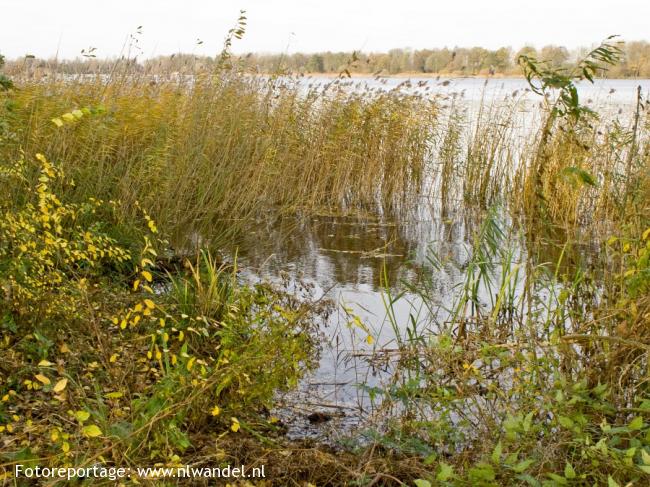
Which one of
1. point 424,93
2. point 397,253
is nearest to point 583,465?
point 397,253

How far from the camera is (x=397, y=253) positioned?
6.87 meters

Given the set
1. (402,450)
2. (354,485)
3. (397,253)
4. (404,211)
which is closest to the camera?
(354,485)

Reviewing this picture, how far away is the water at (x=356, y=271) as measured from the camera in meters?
3.73

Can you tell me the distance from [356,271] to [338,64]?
3.01m

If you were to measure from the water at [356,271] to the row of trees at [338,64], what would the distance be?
0.23m

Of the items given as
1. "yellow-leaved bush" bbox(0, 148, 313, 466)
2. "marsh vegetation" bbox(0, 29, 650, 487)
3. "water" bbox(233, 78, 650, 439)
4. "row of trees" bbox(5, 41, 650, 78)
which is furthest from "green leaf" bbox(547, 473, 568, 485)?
"row of trees" bbox(5, 41, 650, 78)

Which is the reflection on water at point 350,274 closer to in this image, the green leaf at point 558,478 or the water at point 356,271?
the water at point 356,271

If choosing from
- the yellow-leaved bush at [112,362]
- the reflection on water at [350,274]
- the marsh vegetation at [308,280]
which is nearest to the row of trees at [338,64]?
the marsh vegetation at [308,280]

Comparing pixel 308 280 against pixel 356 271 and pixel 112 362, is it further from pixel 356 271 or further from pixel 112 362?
pixel 112 362

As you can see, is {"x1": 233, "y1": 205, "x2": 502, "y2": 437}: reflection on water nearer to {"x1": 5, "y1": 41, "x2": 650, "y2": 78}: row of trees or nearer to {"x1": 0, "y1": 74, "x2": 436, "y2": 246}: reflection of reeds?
{"x1": 0, "y1": 74, "x2": 436, "y2": 246}: reflection of reeds

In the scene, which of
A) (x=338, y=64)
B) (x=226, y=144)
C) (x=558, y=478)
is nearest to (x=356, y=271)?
(x=226, y=144)

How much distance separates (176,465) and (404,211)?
6.56 meters

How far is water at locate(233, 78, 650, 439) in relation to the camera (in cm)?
373

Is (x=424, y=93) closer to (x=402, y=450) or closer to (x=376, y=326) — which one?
(x=376, y=326)
